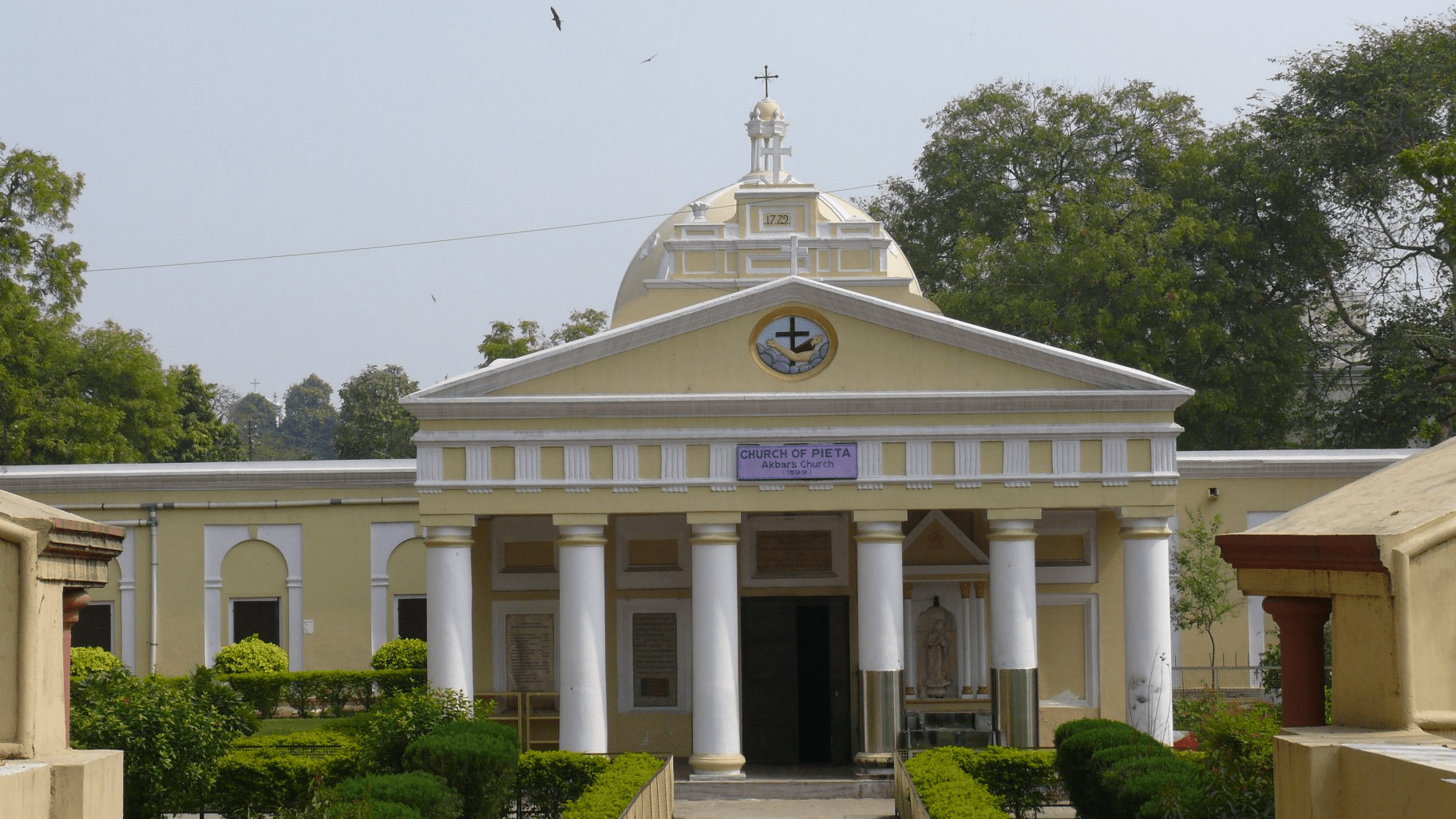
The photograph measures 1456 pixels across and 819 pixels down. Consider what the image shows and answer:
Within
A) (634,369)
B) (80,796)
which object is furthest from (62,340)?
(80,796)

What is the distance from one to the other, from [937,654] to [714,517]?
520 cm

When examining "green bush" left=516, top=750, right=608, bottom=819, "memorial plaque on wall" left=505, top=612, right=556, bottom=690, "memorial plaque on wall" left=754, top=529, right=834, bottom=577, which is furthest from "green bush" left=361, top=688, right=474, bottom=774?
"memorial plaque on wall" left=754, top=529, right=834, bottom=577

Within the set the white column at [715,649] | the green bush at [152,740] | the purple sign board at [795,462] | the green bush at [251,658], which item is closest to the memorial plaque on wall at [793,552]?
the white column at [715,649]

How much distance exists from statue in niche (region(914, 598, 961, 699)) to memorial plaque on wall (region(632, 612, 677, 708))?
3.97 m

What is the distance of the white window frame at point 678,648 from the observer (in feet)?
88.2

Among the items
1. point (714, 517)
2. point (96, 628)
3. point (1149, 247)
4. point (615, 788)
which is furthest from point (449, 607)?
point (1149, 247)

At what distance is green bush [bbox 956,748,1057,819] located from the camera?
20.7 metres

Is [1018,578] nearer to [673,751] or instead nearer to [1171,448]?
[1171,448]

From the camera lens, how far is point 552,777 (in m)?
20.5

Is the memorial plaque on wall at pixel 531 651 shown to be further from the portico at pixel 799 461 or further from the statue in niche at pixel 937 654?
the statue in niche at pixel 937 654

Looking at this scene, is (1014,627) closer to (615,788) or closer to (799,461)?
(799,461)

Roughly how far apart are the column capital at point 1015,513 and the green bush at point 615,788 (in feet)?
21.5

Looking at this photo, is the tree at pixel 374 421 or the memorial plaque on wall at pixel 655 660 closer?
the memorial plaque on wall at pixel 655 660

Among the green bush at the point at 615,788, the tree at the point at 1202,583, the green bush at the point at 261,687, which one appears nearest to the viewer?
the green bush at the point at 615,788
